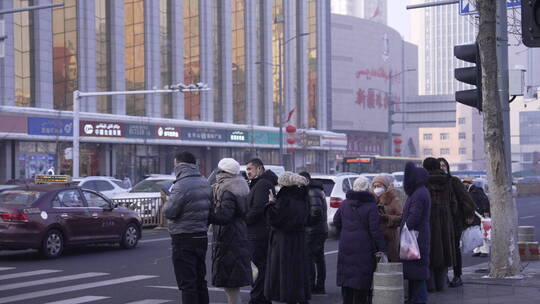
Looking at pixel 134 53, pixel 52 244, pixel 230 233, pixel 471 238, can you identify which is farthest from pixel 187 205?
pixel 134 53

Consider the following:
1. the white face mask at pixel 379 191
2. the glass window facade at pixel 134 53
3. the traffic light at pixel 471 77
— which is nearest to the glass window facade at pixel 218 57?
the glass window facade at pixel 134 53

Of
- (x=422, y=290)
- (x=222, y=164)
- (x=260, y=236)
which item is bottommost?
(x=422, y=290)

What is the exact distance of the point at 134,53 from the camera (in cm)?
5309

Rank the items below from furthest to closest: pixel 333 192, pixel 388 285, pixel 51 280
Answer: pixel 333 192
pixel 51 280
pixel 388 285

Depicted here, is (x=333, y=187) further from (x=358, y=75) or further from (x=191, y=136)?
(x=358, y=75)

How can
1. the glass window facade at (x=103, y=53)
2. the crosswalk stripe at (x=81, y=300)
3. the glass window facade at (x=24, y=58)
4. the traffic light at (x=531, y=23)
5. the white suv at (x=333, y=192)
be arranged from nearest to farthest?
1. the traffic light at (x=531, y=23)
2. the crosswalk stripe at (x=81, y=300)
3. the white suv at (x=333, y=192)
4. the glass window facade at (x=24, y=58)
5. the glass window facade at (x=103, y=53)

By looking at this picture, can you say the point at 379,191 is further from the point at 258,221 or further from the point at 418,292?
the point at 258,221

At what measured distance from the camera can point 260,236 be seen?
1004cm

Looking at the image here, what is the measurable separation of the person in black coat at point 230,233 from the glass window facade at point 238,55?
53.0 meters

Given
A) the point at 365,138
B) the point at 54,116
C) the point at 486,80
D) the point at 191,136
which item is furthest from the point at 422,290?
the point at 365,138

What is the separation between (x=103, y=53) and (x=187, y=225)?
1699 inches

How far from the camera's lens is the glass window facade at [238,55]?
204ft

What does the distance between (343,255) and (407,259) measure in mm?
1035

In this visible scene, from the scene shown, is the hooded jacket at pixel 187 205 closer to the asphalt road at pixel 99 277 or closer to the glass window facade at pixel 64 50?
the asphalt road at pixel 99 277
